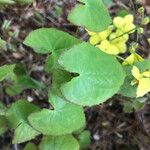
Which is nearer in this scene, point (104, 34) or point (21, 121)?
point (21, 121)

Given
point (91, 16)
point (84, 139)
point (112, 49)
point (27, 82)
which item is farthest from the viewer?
point (84, 139)

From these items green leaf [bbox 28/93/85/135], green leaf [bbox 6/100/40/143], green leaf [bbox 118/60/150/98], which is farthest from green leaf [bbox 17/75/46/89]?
green leaf [bbox 118/60/150/98]

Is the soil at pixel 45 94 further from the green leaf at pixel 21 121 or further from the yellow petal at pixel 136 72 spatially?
the yellow petal at pixel 136 72

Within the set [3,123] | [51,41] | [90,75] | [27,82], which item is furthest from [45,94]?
[90,75]

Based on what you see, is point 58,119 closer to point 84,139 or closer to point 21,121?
point 21,121

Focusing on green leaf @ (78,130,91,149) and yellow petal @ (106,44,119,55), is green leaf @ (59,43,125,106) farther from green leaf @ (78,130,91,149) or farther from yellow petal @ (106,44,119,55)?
green leaf @ (78,130,91,149)

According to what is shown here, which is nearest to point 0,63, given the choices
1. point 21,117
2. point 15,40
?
point 15,40

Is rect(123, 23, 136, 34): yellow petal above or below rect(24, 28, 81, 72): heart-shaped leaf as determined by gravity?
below

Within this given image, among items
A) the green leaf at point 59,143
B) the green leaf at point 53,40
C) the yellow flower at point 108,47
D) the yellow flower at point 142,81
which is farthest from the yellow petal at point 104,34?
the green leaf at point 59,143
